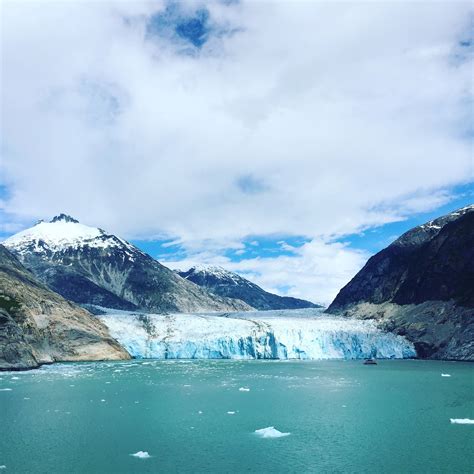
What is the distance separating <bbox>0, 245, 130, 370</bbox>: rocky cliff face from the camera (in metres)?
60.5

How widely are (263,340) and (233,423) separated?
182 ft

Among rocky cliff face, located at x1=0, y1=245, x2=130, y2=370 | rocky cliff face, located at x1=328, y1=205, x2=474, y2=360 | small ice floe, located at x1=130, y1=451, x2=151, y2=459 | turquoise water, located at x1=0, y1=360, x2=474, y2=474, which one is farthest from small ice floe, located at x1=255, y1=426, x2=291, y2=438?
rocky cliff face, located at x1=328, y1=205, x2=474, y2=360

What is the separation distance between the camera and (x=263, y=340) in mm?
85750

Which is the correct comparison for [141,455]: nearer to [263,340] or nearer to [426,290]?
[263,340]

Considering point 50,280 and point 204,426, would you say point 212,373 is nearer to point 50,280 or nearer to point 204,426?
point 204,426

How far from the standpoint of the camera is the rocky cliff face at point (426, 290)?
79.3 metres

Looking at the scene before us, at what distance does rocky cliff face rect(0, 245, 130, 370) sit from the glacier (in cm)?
639

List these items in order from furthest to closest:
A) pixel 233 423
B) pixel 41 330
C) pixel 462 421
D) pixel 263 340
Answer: pixel 263 340
pixel 41 330
pixel 462 421
pixel 233 423

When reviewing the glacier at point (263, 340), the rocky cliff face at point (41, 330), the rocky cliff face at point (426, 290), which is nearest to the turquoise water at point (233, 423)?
the rocky cliff face at point (41, 330)

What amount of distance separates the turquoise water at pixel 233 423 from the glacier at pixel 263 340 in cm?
3109

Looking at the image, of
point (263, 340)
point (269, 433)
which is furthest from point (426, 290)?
point (269, 433)

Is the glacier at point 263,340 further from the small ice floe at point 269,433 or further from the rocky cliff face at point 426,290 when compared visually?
the small ice floe at point 269,433

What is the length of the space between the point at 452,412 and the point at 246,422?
47.6 feet

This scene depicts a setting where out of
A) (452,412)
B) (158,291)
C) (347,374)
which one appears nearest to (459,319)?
(347,374)
